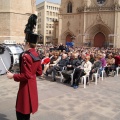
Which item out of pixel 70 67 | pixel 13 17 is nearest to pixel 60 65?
pixel 70 67

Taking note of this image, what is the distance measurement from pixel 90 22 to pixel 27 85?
3396 cm

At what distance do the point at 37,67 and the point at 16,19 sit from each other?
15.7m

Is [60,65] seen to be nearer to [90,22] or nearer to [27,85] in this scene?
[27,85]

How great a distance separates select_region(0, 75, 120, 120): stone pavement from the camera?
491 cm

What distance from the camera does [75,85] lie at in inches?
312

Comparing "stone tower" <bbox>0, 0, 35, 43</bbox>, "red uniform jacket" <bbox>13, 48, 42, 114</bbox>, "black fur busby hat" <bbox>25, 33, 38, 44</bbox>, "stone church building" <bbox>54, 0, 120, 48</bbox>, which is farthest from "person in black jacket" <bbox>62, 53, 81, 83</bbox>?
"stone church building" <bbox>54, 0, 120, 48</bbox>

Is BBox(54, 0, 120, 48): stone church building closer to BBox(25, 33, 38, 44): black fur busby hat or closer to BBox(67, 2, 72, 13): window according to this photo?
BBox(67, 2, 72, 13): window

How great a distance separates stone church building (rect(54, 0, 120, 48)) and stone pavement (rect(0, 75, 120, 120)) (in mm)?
27423

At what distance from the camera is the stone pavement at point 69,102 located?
4.91 metres

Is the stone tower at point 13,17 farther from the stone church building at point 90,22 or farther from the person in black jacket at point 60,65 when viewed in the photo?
the stone church building at point 90,22

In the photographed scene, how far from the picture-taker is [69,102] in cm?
593

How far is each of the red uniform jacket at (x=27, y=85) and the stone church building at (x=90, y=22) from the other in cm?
3170

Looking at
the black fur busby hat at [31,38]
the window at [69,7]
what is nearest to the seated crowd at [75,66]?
the black fur busby hat at [31,38]

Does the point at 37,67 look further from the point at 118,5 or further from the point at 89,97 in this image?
the point at 118,5
